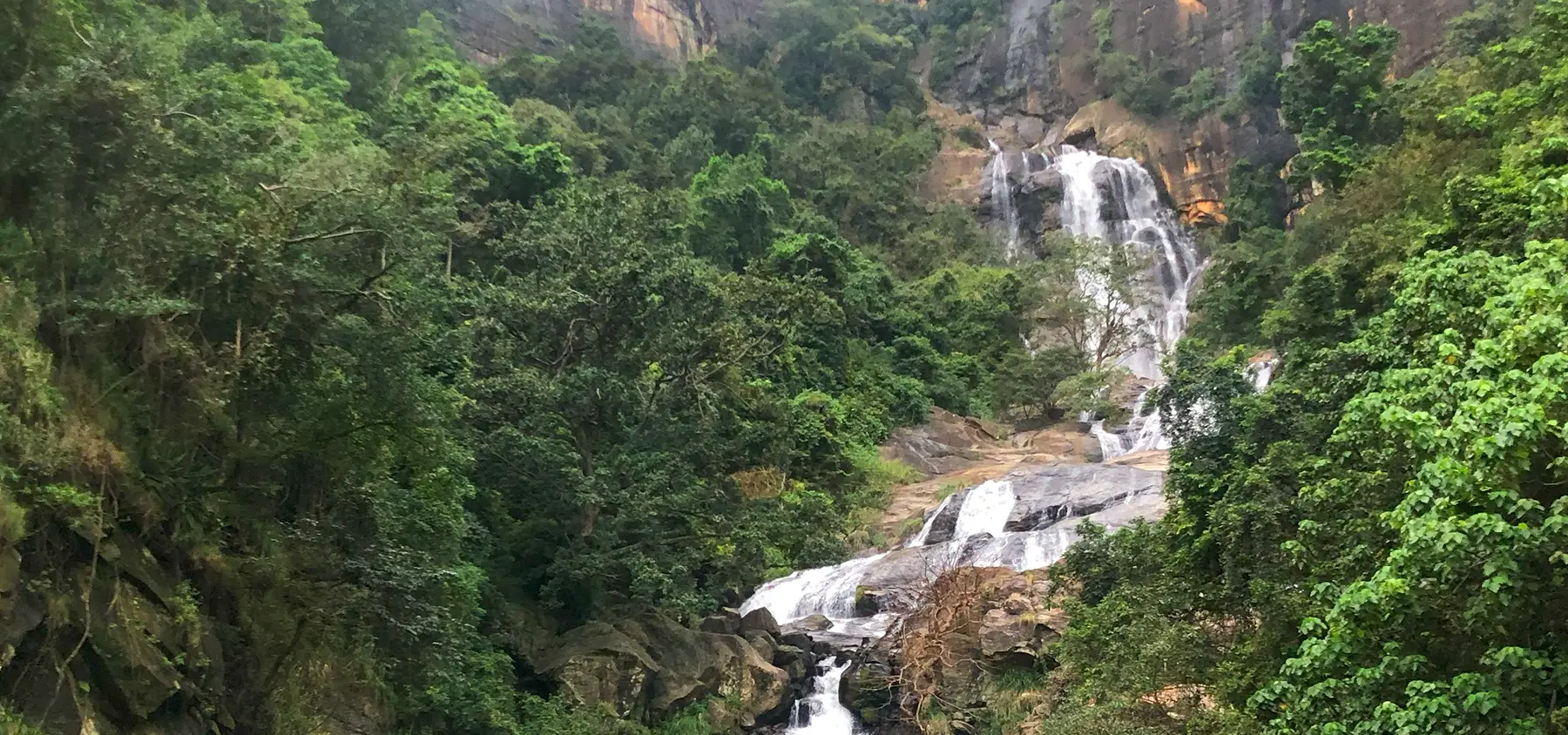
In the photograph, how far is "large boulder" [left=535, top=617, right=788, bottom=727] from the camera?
14.6 metres

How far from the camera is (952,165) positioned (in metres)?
46.9

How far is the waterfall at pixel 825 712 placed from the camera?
16.4 m

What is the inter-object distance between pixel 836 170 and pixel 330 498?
3185 cm

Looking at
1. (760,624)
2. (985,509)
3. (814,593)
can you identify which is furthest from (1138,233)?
(760,624)

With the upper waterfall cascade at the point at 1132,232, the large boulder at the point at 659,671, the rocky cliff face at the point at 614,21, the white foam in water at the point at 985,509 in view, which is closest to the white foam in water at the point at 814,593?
the white foam in water at the point at 985,509

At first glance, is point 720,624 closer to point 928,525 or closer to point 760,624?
point 760,624

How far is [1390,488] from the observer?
7.89 meters

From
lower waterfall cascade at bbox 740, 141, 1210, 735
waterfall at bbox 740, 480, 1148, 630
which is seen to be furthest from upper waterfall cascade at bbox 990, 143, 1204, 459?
waterfall at bbox 740, 480, 1148, 630

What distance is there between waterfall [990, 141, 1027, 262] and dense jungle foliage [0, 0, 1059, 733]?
20550 millimetres

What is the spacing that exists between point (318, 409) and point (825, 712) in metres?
9.49

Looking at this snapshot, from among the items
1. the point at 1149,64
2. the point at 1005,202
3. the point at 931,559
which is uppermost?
the point at 1149,64

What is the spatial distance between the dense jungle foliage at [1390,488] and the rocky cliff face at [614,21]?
37103 millimetres

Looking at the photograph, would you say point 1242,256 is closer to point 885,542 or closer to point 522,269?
point 885,542

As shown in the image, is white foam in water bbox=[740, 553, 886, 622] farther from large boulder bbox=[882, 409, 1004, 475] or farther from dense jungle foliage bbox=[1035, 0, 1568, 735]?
large boulder bbox=[882, 409, 1004, 475]
